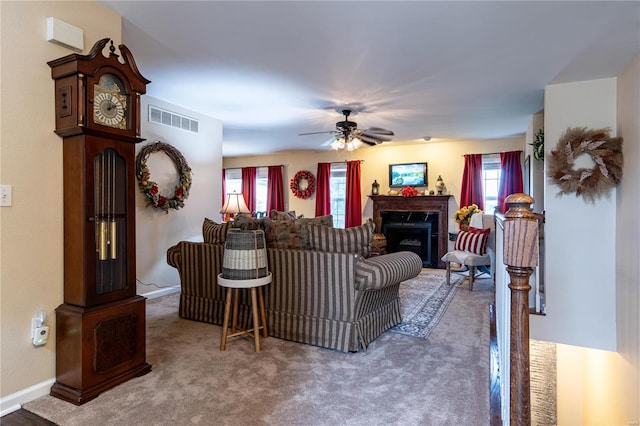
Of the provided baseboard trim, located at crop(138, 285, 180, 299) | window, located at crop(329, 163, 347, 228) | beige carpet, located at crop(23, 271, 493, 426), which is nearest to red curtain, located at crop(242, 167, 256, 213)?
window, located at crop(329, 163, 347, 228)

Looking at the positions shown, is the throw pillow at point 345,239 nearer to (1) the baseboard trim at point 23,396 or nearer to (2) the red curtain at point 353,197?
(1) the baseboard trim at point 23,396

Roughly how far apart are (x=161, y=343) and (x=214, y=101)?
284cm

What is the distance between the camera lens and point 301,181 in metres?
8.24

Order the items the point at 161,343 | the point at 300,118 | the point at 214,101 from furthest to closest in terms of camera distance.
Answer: the point at 300,118
the point at 214,101
the point at 161,343

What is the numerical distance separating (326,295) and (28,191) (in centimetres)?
205

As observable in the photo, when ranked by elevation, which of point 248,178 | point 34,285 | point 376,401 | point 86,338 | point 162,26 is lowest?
point 376,401

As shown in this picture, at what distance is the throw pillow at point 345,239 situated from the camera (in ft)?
9.35

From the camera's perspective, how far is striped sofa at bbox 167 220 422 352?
9.01 feet

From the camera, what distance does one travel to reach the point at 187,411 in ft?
6.42

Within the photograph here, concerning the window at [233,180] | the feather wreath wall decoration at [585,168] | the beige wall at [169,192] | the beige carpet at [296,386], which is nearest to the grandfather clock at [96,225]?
the beige carpet at [296,386]

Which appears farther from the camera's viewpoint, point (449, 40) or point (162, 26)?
point (449, 40)

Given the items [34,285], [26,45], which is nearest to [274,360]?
[34,285]

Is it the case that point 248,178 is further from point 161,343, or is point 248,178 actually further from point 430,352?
point 430,352

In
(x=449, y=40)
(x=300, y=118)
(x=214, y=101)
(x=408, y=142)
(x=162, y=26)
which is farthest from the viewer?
(x=408, y=142)
